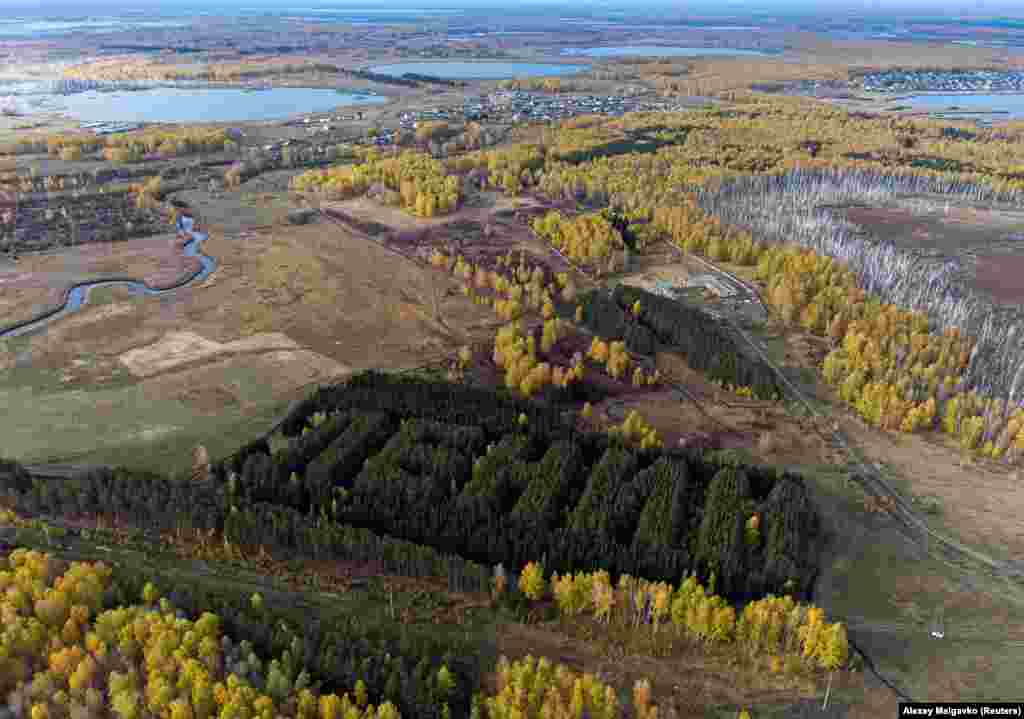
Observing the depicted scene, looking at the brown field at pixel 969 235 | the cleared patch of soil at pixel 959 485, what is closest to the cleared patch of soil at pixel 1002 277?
the brown field at pixel 969 235

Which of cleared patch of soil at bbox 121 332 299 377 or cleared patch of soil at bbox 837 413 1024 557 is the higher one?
A: cleared patch of soil at bbox 121 332 299 377

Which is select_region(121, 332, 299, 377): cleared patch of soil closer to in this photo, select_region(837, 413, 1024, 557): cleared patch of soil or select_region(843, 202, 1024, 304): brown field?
select_region(837, 413, 1024, 557): cleared patch of soil

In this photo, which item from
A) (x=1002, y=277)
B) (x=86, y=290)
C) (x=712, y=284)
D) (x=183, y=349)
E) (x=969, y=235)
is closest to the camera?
(x=183, y=349)

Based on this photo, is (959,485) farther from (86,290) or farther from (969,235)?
(86,290)

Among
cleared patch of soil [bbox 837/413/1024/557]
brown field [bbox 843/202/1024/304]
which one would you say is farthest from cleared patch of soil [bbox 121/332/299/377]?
brown field [bbox 843/202/1024/304]

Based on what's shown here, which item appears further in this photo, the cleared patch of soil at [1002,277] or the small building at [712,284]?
the small building at [712,284]

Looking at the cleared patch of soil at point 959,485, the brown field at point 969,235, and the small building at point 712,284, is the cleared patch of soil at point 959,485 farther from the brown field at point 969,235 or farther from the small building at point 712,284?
the brown field at point 969,235

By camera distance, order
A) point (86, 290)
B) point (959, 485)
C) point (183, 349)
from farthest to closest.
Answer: point (86, 290)
point (183, 349)
point (959, 485)

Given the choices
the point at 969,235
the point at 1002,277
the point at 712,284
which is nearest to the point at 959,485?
the point at 712,284

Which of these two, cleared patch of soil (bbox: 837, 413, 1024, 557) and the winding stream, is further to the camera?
the winding stream
